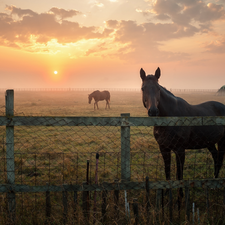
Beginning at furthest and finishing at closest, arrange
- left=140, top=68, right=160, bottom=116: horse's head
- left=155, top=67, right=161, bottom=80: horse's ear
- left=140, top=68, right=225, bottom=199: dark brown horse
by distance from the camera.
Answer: left=155, top=67, right=161, bottom=80: horse's ear < left=140, top=68, right=225, bottom=199: dark brown horse < left=140, top=68, right=160, bottom=116: horse's head

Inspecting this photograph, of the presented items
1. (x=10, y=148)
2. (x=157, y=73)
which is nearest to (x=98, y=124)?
(x=10, y=148)

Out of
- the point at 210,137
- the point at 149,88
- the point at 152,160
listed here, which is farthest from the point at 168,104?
the point at 152,160

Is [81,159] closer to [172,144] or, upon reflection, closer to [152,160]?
[152,160]

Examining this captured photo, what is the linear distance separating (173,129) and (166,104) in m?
0.64

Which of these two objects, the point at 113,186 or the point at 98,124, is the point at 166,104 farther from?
the point at 113,186

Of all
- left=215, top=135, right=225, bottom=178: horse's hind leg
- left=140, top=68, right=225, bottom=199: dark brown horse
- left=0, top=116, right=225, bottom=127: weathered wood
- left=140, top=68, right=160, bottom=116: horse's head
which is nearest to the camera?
left=0, top=116, right=225, bottom=127: weathered wood

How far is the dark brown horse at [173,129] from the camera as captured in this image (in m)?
4.04

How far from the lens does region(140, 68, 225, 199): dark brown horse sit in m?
4.04

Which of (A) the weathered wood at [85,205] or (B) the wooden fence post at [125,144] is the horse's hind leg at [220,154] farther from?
(A) the weathered wood at [85,205]

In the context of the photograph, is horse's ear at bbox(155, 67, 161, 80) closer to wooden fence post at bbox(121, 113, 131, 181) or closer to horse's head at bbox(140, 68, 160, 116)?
horse's head at bbox(140, 68, 160, 116)

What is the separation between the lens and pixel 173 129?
162 inches

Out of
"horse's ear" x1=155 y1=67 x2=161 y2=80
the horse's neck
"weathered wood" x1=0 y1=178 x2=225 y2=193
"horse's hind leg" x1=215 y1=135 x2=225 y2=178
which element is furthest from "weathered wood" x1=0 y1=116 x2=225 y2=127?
"horse's hind leg" x1=215 y1=135 x2=225 y2=178

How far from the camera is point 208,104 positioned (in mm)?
5684

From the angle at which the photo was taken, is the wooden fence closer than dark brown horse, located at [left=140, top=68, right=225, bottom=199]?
Yes
